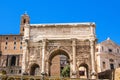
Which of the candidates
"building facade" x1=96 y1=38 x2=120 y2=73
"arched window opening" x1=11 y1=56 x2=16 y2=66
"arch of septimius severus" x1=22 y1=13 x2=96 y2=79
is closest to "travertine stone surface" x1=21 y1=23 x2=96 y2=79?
"arch of septimius severus" x1=22 y1=13 x2=96 y2=79

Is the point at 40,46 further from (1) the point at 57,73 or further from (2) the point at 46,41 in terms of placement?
(1) the point at 57,73

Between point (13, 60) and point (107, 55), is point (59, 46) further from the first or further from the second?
point (13, 60)

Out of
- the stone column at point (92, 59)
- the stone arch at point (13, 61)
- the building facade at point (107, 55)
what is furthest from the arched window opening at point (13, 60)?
the stone column at point (92, 59)

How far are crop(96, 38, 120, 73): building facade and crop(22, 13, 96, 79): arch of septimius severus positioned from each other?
17517 mm

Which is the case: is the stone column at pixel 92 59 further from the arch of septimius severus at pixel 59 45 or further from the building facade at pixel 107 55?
the building facade at pixel 107 55

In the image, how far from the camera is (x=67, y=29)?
114 feet

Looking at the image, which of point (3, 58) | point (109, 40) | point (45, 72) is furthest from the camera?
point (3, 58)

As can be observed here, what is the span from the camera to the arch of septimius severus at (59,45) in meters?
33.5

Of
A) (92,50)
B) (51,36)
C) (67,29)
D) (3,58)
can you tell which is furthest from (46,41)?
(3,58)

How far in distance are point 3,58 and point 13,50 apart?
5811 millimetres

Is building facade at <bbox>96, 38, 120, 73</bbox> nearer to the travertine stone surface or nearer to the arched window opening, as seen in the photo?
the travertine stone surface

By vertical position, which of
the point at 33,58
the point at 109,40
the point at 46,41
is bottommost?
the point at 33,58

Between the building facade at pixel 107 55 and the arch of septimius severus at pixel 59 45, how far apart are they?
57.5 ft

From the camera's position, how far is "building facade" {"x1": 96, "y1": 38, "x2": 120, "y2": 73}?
51.3 m
